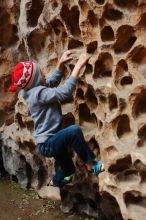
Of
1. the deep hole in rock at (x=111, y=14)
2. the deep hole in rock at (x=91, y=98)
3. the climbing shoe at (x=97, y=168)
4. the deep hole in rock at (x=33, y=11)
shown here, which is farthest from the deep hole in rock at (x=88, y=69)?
the deep hole in rock at (x=33, y=11)

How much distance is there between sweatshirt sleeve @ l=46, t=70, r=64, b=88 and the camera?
3.10 meters

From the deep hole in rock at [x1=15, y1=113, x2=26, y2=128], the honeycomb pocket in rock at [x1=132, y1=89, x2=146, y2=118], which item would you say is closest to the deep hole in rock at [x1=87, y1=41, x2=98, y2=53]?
the honeycomb pocket in rock at [x1=132, y1=89, x2=146, y2=118]

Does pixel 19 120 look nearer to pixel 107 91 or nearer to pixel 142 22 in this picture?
pixel 107 91

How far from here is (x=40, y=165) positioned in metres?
3.81

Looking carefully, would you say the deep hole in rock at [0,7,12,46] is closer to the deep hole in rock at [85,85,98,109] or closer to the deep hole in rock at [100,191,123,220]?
the deep hole in rock at [85,85,98,109]

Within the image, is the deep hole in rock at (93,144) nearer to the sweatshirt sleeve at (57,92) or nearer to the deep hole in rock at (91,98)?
the deep hole in rock at (91,98)

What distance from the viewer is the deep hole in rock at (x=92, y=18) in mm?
2838

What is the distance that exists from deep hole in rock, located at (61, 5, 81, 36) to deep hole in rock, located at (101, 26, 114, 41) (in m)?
0.36

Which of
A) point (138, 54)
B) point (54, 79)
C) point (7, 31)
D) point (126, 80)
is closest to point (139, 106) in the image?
point (126, 80)

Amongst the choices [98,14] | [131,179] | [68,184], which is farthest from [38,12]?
[131,179]

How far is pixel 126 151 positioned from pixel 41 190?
4.13 ft

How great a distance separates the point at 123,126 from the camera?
9.23 ft

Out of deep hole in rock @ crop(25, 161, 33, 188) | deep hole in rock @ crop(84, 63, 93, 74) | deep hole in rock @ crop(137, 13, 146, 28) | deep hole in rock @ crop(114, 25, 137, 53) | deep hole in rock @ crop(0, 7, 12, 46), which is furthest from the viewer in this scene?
deep hole in rock @ crop(0, 7, 12, 46)

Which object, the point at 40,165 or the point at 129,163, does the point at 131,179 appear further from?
the point at 40,165
